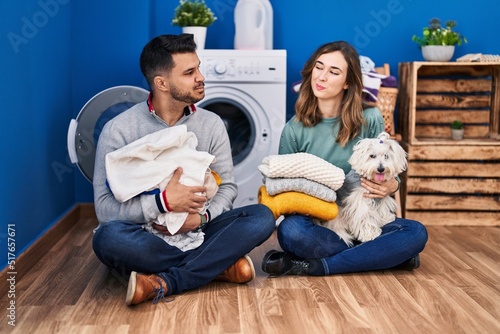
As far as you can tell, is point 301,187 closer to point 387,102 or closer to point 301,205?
point 301,205

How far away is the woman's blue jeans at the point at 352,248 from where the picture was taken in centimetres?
266

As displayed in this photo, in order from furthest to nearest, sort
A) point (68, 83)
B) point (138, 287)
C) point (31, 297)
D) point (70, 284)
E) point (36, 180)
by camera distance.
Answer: point (68, 83), point (36, 180), point (70, 284), point (31, 297), point (138, 287)

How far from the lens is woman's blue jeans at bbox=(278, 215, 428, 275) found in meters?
2.66

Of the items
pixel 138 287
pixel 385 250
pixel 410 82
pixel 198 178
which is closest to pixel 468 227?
pixel 410 82

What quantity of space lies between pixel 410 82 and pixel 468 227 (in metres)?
0.83

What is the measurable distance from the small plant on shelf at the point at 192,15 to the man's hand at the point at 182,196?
5.20 ft

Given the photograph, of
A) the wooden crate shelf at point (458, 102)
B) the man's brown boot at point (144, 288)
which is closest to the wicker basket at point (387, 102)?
the wooden crate shelf at point (458, 102)

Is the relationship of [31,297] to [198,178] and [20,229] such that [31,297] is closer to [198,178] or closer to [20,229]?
[20,229]

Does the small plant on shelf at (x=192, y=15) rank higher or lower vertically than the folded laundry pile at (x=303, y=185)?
higher

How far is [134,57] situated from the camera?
376 centimetres

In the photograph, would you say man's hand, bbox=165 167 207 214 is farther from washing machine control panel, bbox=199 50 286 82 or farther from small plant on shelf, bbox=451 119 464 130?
small plant on shelf, bbox=451 119 464 130

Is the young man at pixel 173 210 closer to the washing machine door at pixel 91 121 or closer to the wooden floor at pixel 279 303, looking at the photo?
the wooden floor at pixel 279 303

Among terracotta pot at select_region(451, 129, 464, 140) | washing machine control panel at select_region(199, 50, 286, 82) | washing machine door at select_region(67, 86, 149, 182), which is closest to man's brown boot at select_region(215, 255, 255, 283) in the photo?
washing machine door at select_region(67, 86, 149, 182)

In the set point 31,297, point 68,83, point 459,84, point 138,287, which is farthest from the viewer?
point 459,84
